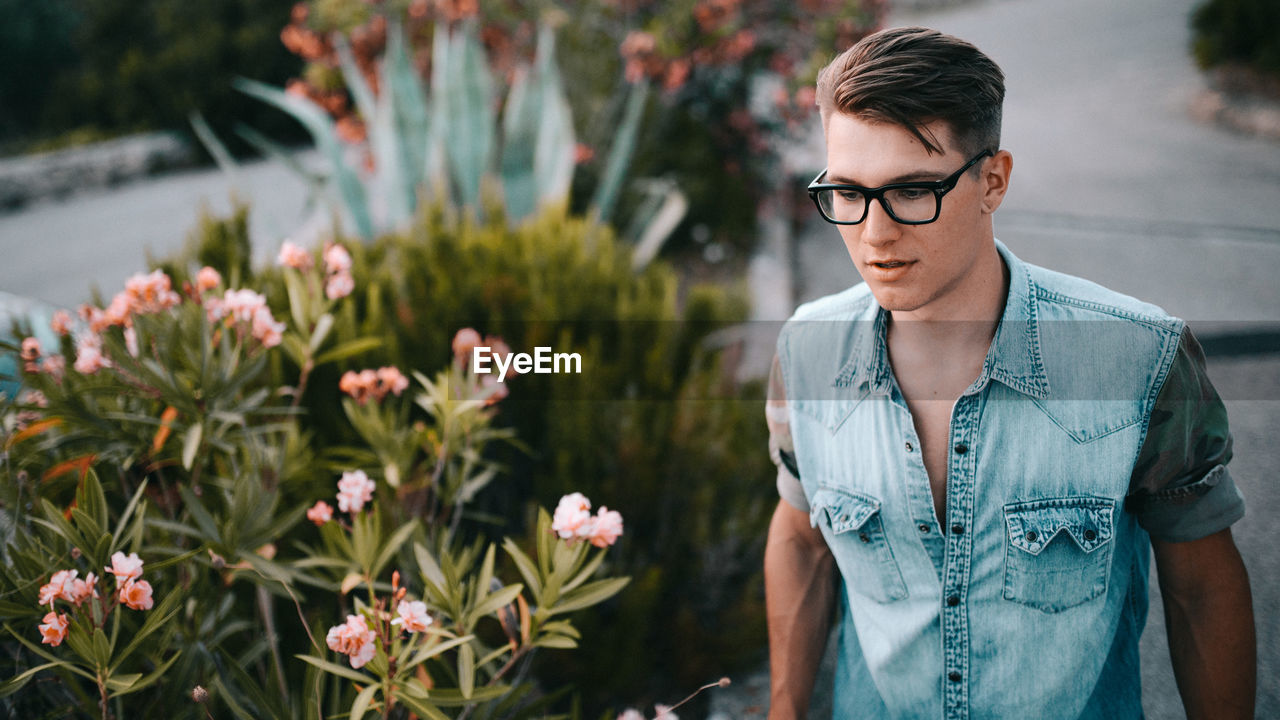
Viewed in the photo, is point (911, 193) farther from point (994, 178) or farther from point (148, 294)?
point (148, 294)

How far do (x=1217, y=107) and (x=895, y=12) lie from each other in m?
3.82

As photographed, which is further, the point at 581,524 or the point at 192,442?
the point at 192,442

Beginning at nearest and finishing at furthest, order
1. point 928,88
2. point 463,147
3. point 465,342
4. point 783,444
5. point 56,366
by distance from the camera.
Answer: point 928,88, point 783,444, point 465,342, point 56,366, point 463,147

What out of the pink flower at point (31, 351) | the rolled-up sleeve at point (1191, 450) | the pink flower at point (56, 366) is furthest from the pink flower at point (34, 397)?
the rolled-up sleeve at point (1191, 450)

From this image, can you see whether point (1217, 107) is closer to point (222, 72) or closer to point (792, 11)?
point (792, 11)

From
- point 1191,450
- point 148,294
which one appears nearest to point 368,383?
point 148,294

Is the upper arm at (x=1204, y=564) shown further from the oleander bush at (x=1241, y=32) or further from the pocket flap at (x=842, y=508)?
the oleander bush at (x=1241, y=32)

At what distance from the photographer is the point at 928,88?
0.87 m

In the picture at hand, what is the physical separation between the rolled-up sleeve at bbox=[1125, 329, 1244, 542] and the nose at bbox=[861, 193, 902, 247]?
40 centimetres

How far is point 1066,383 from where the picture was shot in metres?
1.00

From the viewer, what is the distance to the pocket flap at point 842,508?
3.63 feet

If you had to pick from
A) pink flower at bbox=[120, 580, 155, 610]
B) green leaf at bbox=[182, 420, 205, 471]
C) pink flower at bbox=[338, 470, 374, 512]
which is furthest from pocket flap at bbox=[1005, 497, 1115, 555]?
green leaf at bbox=[182, 420, 205, 471]

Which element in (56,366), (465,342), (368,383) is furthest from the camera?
(56,366)

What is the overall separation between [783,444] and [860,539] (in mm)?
201
